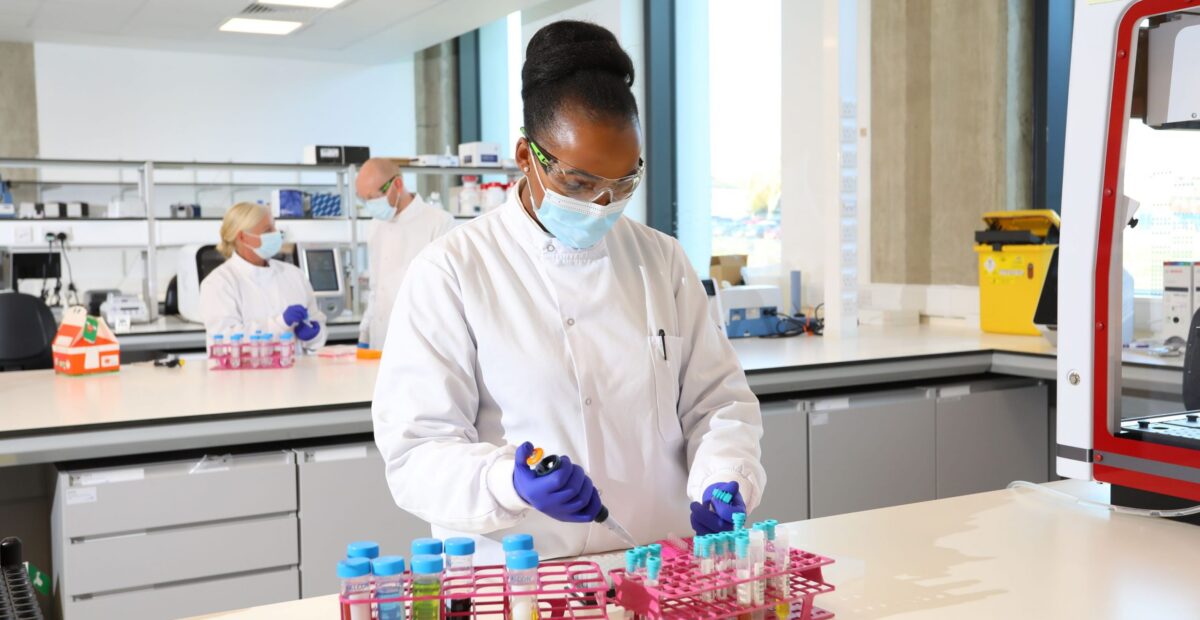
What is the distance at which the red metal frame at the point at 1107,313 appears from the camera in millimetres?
1664

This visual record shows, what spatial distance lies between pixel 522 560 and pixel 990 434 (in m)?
3.10

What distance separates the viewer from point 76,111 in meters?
9.62

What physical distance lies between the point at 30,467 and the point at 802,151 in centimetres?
384

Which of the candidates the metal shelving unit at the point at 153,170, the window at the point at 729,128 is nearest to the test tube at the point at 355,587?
the metal shelving unit at the point at 153,170

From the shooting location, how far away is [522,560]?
1188 mm

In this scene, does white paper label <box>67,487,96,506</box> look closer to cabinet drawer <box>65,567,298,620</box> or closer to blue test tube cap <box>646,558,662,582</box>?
cabinet drawer <box>65,567,298,620</box>

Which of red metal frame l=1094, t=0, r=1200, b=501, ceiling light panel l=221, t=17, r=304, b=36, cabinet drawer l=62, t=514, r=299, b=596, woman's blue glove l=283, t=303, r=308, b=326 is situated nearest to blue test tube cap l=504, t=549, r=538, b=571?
red metal frame l=1094, t=0, r=1200, b=501

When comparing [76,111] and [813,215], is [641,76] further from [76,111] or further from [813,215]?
[76,111]

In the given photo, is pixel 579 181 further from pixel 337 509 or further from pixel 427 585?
pixel 337 509

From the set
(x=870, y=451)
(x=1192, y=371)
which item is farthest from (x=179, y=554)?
(x=1192, y=371)

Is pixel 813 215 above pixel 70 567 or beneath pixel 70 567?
above

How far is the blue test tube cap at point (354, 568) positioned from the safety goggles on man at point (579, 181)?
65 cm

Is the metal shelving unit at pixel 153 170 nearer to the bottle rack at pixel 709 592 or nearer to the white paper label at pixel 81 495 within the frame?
the white paper label at pixel 81 495

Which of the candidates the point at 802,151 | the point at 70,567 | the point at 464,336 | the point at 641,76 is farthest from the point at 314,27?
the point at 464,336
